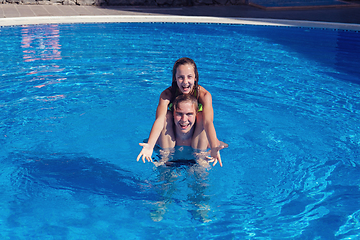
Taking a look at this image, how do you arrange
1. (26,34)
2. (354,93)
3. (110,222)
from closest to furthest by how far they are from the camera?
(110,222) < (354,93) < (26,34)

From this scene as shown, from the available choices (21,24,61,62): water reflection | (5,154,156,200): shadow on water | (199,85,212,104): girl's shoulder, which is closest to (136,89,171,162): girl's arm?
(199,85,212,104): girl's shoulder

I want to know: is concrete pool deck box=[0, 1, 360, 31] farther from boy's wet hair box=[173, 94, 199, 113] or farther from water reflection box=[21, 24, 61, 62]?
boy's wet hair box=[173, 94, 199, 113]

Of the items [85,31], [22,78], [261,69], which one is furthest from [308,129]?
[85,31]

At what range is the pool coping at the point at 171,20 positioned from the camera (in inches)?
424

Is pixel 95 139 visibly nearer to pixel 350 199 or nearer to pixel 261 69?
pixel 350 199

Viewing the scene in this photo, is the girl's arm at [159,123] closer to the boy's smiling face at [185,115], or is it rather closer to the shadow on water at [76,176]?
the boy's smiling face at [185,115]

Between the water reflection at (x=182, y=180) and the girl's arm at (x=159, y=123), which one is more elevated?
the girl's arm at (x=159, y=123)

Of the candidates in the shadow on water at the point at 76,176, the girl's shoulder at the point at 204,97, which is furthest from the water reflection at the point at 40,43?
the girl's shoulder at the point at 204,97

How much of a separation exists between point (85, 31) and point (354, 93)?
7444mm

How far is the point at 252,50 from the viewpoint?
912cm

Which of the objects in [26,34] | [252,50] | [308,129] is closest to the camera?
[308,129]

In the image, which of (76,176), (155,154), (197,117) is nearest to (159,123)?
(197,117)

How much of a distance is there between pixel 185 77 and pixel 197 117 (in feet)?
1.50

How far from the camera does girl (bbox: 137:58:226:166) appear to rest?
3252 mm
